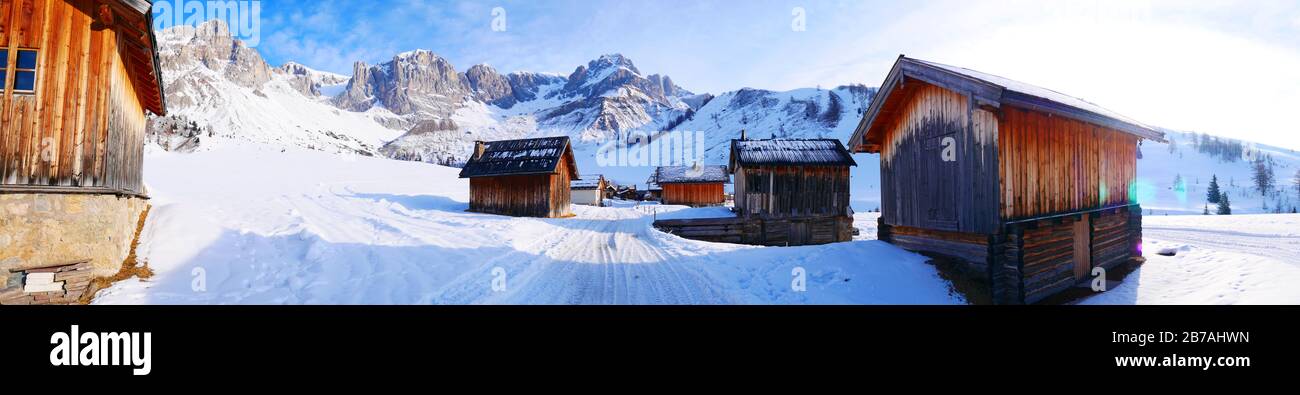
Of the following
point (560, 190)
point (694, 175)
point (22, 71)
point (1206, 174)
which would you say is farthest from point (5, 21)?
point (1206, 174)

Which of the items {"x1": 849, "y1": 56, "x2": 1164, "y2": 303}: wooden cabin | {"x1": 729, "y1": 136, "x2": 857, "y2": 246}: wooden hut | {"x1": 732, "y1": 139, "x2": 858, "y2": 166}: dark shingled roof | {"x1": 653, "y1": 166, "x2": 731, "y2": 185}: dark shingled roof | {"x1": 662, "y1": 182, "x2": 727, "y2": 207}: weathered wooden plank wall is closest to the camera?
{"x1": 849, "y1": 56, "x2": 1164, "y2": 303}: wooden cabin

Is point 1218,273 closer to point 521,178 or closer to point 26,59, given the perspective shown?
point 26,59

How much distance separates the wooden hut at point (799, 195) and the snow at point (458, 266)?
7.19 metres

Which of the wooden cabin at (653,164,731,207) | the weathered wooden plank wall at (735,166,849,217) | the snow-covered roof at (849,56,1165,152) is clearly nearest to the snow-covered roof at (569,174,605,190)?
the wooden cabin at (653,164,731,207)

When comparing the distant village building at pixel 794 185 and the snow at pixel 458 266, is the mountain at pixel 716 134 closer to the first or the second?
the snow at pixel 458 266

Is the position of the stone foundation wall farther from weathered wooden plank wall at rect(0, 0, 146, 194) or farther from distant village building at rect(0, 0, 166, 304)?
weathered wooden plank wall at rect(0, 0, 146, 194)

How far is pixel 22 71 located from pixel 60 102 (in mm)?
741

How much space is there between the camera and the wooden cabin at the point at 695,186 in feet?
160

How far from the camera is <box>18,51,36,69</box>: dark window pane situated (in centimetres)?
831

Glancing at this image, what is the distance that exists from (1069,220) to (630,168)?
4699 inches

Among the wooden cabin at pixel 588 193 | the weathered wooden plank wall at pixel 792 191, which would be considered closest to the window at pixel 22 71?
the weathered wooden plank wall at pixel 792 191

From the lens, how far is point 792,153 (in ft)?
74.9

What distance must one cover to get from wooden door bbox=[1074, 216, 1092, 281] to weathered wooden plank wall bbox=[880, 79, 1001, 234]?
4.33 meters
